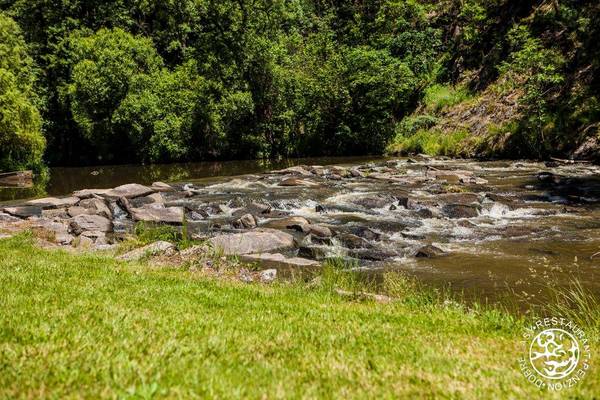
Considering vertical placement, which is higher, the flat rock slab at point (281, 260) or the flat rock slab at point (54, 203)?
the flat rock slab at point (54, 203)

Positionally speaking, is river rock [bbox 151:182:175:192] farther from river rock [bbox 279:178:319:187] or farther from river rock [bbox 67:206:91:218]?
river rock [bbox 279:178:319:187]

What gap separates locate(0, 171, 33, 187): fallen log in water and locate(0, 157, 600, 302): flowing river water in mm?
2271

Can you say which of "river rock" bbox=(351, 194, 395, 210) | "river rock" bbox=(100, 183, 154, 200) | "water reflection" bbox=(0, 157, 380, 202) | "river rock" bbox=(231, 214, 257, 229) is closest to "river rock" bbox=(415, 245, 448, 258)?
"river rock" bbox=(231, 214, 257, 229)

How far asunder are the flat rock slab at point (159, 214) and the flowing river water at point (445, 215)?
3.02ft

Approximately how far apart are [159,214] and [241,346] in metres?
17.2

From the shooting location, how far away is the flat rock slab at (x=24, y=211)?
2267 cm

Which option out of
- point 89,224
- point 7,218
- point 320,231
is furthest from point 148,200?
point 320,231

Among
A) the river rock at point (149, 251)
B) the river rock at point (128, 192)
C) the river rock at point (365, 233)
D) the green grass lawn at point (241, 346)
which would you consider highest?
the green grass lawn at point (241, 346)

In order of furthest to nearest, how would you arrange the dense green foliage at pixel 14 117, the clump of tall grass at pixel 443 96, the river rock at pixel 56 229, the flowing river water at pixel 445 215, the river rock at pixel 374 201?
the clump of tall grass at pixel 443 96
the dense green foliage at pixel 14 117
the river rock at pixel 374 201
the river rock at pixel 56 229
the flowing river water at pixel 445 215

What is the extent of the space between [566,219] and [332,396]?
56.4ft

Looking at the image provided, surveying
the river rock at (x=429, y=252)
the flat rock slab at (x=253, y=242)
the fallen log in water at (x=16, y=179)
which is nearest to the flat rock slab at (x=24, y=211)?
the flat rock slab at (x=253, y=242)

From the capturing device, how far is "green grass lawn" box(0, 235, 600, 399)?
15.1ft

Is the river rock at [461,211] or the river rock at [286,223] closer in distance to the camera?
the river rock at [286,223]

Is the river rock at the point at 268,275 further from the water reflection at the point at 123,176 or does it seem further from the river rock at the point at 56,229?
the water reflection at the point at 123,176
